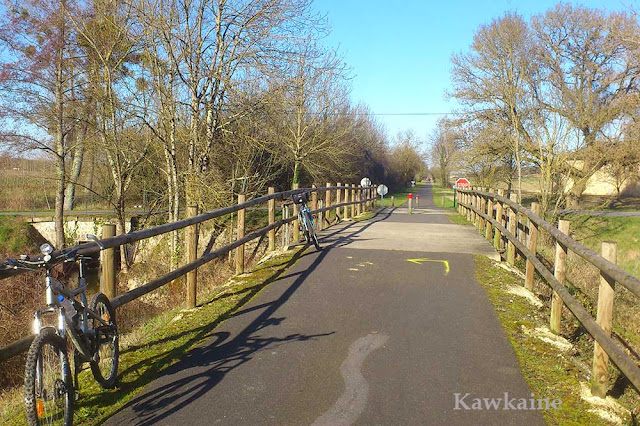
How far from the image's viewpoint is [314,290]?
7188 mm

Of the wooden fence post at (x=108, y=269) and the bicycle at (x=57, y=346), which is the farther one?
the wooden fence post at (x=108, y=269)

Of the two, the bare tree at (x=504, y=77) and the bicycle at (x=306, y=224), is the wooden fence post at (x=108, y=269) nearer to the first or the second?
the bicycle at (x=306, y=224)

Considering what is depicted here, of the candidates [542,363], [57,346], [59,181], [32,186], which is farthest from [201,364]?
[32,186]

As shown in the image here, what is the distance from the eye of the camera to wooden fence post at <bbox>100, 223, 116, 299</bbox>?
15.0ft

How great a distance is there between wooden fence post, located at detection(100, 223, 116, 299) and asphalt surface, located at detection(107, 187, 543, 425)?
958 mm

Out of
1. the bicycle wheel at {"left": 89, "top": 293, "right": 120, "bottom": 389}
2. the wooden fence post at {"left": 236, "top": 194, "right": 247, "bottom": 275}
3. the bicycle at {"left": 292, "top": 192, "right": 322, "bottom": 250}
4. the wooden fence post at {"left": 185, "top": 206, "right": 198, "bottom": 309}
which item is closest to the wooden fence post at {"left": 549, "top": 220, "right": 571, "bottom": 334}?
the wooden fence post at {"left": 185, "top": 206, "right": 198, "bottom": 309}

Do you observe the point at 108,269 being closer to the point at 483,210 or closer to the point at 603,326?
the point at 603,326

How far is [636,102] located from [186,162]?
18.8m

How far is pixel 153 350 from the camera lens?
4930 mm

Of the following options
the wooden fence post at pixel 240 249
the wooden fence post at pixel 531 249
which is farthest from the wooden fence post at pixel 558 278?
the wooden fence post at pixel 240 249

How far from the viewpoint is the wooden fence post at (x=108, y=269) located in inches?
181

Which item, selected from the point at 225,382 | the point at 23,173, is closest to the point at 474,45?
the point at 23,173

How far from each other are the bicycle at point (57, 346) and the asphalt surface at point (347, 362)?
0.45 metres

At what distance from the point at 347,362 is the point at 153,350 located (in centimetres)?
185
